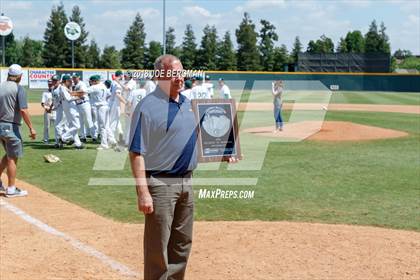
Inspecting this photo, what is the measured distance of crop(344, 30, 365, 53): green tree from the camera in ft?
391

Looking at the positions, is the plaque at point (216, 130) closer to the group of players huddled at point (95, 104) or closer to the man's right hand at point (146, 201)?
the group of players huddled at point (95, 104)

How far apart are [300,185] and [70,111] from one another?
8477 mm

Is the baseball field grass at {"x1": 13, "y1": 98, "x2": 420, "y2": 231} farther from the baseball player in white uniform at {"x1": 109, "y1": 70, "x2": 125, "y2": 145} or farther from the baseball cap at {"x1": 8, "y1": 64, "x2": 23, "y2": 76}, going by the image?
the baseball cap at {"x1": 8, "y1": 64, "x2": 23, "y2": 76}

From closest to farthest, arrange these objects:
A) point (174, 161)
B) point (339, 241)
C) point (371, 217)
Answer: point (174, 161) < point (339, 241) < point (371, 217)

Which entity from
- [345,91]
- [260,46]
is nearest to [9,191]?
[345,91]

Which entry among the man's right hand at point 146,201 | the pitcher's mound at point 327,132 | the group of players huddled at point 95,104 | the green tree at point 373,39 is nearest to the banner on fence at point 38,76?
the pitcher's mound at point 327,132

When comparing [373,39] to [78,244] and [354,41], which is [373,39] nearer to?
[354,41]

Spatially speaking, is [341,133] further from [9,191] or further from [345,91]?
[345,91]

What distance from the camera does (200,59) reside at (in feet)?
293

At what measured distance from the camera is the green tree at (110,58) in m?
86.9

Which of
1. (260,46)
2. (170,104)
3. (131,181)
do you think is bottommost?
(131,181)

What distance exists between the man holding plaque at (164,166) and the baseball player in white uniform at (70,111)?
1241 centimetres

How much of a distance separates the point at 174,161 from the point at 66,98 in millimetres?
12562

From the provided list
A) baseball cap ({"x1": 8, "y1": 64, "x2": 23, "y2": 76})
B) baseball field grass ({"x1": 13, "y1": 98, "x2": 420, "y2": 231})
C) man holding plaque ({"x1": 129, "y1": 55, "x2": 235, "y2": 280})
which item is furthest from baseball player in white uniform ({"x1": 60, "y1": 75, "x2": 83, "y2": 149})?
man holding plaque ({"x1": 129, "y1": 55, "x2": 235, "y2": 280})
